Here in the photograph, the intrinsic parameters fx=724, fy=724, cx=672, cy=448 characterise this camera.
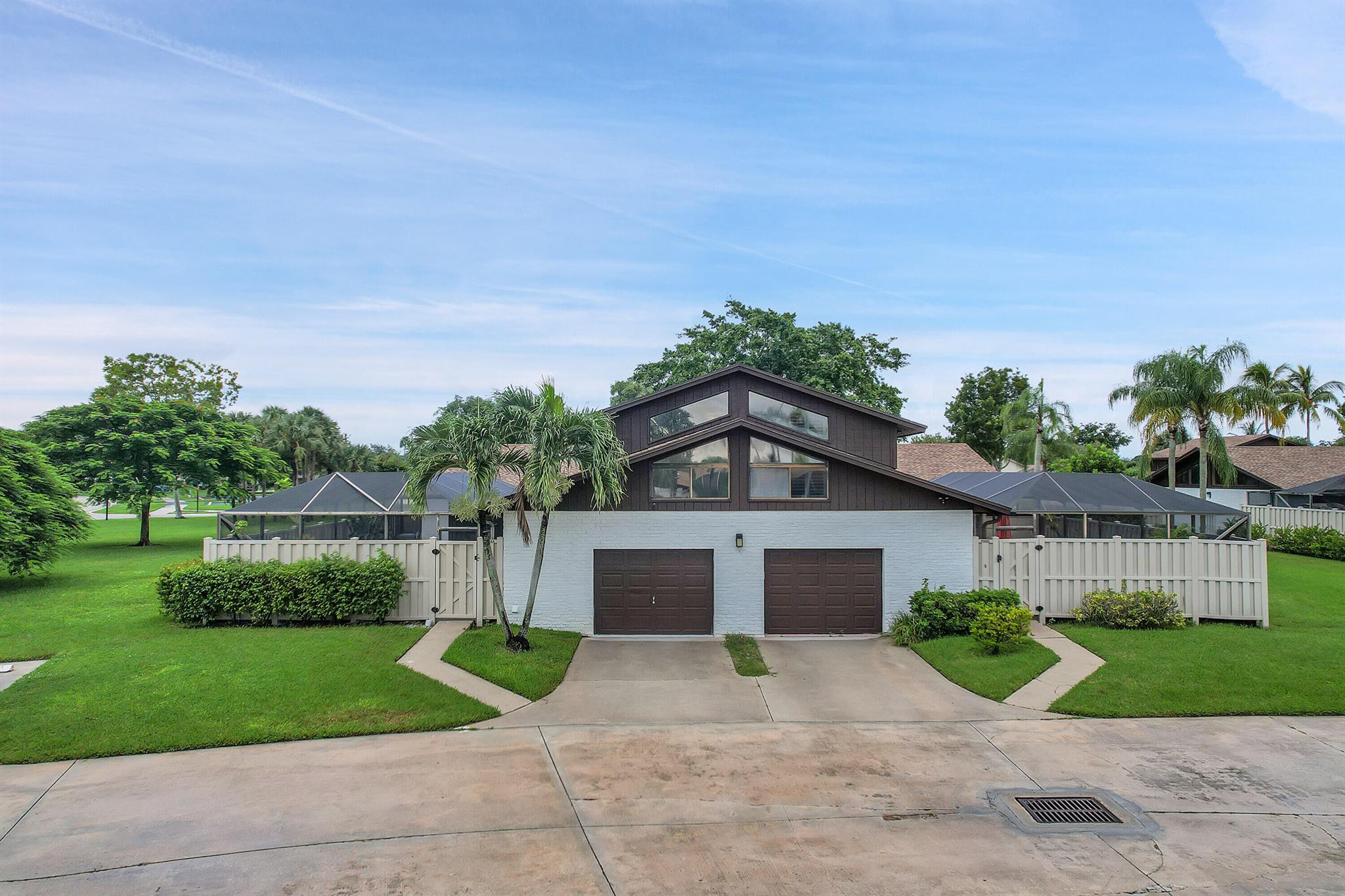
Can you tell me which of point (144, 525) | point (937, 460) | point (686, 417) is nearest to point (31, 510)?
point (144, 525)

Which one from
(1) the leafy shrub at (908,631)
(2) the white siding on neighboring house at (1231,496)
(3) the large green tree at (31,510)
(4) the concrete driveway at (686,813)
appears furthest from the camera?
(2) the white siding on neighboring house at (1231,496)

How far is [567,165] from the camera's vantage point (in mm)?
22281

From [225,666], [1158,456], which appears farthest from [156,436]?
[1158,456]

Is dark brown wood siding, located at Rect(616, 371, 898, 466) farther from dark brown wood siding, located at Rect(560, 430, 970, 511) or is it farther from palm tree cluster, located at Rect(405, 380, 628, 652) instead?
palm tree cluster, located at Rect(405, 380, 628, 652)

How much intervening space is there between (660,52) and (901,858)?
19809mm

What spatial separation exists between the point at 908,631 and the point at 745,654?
3.37m

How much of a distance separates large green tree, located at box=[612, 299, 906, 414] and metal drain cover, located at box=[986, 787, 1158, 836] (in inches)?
1091

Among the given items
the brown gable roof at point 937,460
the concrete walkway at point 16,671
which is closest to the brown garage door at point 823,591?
the concrete walkway at point 16,671

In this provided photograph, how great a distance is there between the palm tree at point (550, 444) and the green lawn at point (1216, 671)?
8.23 m

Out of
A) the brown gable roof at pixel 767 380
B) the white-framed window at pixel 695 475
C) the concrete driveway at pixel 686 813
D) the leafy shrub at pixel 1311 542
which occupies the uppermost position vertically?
the brown gable roof at pixel 767 380

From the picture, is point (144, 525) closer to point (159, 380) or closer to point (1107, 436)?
point (159, 380)

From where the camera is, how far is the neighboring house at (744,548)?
15.4 meters

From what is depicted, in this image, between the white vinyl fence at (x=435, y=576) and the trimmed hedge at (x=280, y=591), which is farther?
the white vinyl fence at (x=435, y=576)

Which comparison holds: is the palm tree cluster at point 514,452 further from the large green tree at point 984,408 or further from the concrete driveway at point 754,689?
the large green tree at point 984,408
